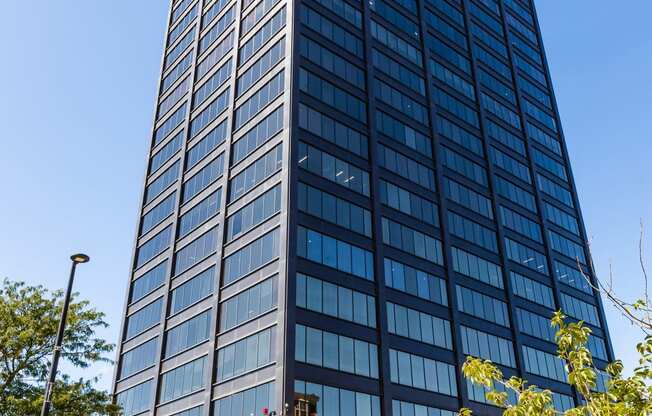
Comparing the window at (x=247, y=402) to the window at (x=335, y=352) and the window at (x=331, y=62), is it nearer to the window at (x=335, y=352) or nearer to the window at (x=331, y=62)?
the window at (x=335, y=352)

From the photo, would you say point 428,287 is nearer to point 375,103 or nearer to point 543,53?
point 375,103

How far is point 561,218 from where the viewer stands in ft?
267

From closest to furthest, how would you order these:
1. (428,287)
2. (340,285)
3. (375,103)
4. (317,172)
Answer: (340,285) < (317,172) < (428,287) < (375,103)

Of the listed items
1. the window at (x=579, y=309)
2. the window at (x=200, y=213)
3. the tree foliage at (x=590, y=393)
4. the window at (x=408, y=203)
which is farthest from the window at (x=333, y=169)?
the tree foliage at (x=590, y=393)

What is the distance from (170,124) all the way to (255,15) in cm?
1784

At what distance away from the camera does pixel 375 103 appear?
206 feet

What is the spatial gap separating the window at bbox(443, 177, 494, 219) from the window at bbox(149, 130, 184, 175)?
97.4ft

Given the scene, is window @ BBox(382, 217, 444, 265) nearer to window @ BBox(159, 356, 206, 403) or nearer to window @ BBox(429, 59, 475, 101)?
Answer: window @ BBox(159, 356, 206, 403)

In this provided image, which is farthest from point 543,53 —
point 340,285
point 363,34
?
point 340,285

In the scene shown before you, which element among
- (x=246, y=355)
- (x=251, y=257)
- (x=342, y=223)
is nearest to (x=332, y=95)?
(x=342, y=223)

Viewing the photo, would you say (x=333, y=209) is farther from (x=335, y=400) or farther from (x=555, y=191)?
(x=555, y=191)

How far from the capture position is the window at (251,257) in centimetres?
4963

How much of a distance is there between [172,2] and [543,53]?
54.0 m

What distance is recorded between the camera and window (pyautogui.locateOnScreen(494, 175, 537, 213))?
73.8m
